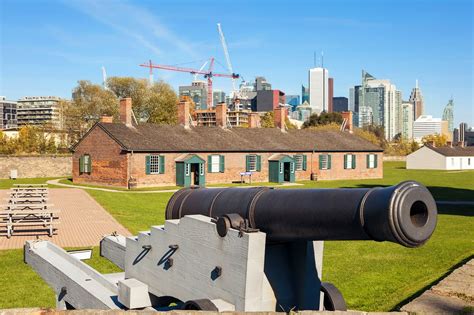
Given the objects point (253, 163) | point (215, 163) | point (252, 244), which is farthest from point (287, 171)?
point (252, 244)

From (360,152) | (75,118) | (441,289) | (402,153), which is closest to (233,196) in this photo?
(441,289)

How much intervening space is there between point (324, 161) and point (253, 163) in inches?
241

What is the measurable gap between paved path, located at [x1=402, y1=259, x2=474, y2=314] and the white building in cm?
5311

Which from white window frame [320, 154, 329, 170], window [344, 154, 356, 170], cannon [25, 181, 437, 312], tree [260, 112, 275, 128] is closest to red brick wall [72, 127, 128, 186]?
white window frame [320, 154, 329, 170]

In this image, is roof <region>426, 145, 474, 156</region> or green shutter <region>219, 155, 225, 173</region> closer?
green shutter <region>219, 155, 225, 173</region>

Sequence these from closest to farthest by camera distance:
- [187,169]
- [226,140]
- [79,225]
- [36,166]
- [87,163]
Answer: [79,225], [187,169], [87,163], [226,140], [36,166]

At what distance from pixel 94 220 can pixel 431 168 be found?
48.0 meters

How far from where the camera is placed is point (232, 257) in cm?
443

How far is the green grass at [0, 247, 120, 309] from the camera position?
7.69 m

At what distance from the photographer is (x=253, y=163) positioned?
1335 inches

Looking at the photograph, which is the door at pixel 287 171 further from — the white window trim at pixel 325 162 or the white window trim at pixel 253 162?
the white window trim at pixel 325 162

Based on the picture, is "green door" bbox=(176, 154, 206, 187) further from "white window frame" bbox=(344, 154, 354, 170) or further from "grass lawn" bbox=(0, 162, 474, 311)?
"grass lawn" bbox=(0, 162, 474, 311)

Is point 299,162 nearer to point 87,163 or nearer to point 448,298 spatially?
point 87,163

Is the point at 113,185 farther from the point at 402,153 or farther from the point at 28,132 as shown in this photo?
the point at 402,153
